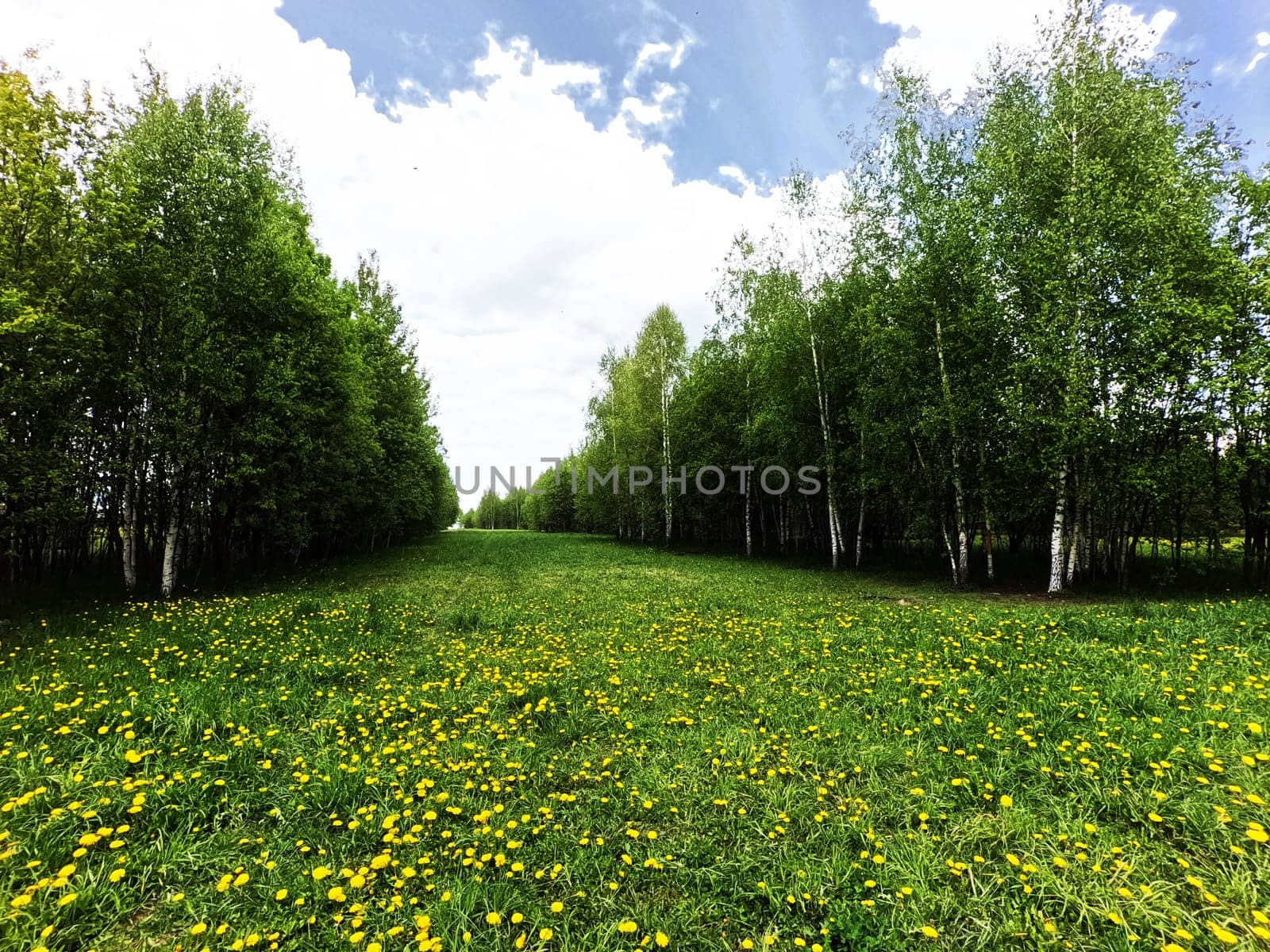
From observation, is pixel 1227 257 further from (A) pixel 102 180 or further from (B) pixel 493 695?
(A) pixel 102 180

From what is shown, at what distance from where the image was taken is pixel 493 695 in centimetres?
747

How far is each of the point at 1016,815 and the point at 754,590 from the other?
1192 centimetres

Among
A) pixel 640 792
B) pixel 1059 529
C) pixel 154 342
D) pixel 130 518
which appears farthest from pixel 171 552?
pixel 1059 529

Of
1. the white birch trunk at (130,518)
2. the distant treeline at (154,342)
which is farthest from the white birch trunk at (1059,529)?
the white birch trunk at (130,518)

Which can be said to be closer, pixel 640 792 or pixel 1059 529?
pixel 640 792

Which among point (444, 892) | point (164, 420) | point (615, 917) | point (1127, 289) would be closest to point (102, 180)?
point (164, 420)

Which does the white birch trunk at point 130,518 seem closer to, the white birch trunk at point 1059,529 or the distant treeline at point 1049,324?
the distant treeline at point 1049,324

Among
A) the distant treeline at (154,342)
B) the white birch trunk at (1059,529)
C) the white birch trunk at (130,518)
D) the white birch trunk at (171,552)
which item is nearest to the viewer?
the distant treeline at (154,342)

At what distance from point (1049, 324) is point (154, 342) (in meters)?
25.2

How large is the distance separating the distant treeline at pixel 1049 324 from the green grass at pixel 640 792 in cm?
629

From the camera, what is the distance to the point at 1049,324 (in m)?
14.3

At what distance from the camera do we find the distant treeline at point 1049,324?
13086 mm

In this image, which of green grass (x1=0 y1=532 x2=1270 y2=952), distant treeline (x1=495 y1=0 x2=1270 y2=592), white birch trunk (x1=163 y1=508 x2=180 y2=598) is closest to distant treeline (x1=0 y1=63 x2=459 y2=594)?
white birch trunk (x1=163 y1=508 x2=180 y2=598)

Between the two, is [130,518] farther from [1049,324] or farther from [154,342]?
[1049,324]
